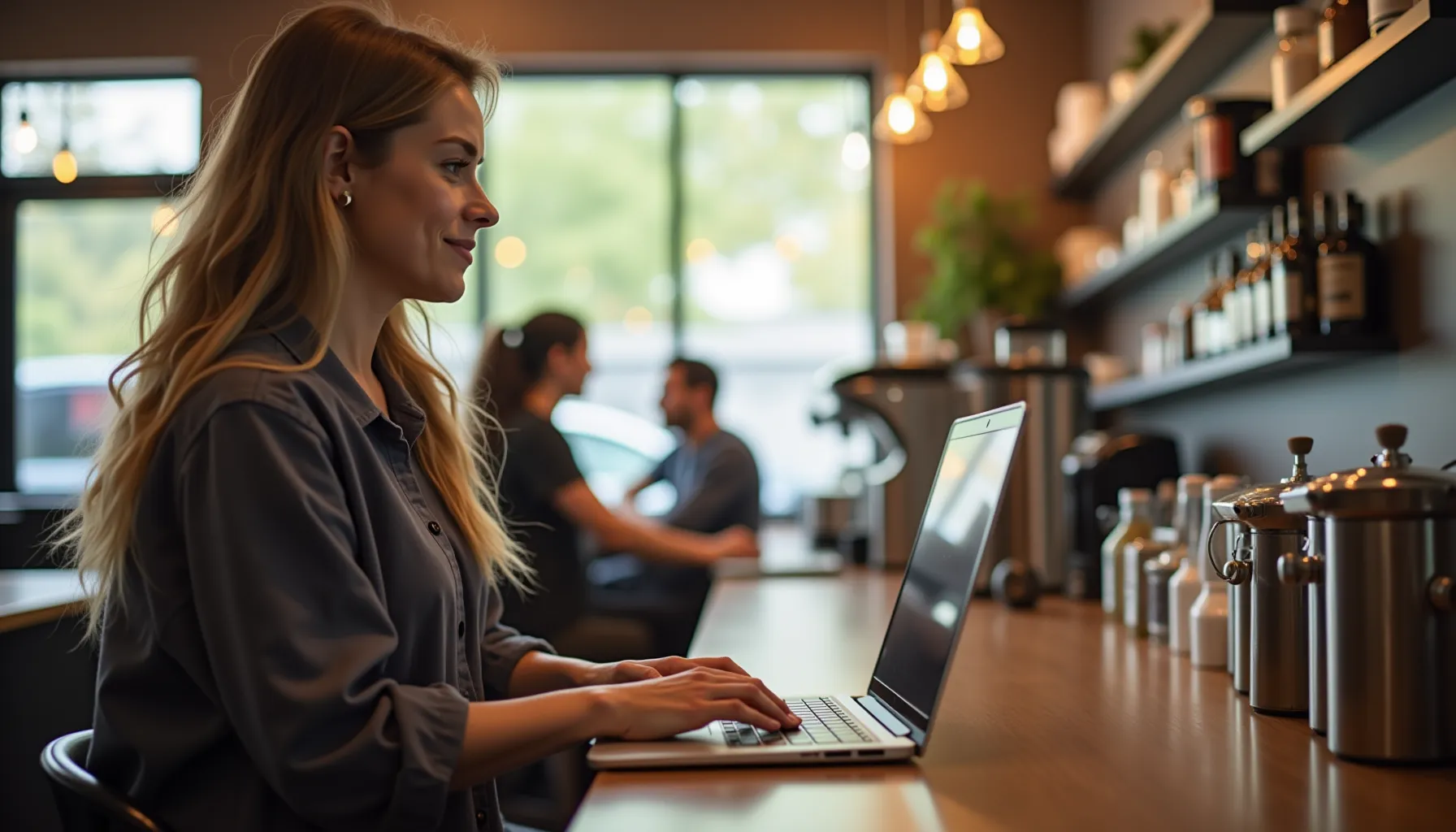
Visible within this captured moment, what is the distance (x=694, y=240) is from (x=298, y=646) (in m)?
4.76

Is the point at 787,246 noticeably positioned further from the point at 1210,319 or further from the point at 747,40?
the point at 1210,319

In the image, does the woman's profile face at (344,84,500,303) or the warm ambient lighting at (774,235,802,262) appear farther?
the warm ambient lighting at (774,235,802,262)

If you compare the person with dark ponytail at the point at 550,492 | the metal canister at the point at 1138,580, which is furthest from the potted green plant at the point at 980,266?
the metal canister at the point at 1138,580

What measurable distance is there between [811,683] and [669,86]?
4.39m

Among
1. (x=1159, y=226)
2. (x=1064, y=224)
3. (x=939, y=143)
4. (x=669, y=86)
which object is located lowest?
(x=1159, y=226)

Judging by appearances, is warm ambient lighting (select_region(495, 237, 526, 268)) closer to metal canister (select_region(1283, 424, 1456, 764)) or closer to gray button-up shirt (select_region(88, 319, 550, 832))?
gray button-up shirt (select_region(88, 319, 550, 832))

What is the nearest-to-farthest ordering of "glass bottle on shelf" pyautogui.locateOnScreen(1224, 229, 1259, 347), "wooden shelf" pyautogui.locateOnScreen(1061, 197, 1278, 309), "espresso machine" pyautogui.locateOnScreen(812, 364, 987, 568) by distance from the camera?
"glass bottle on shelf" pyautogui.locateOnScreen(1224, 229, 1259, 347) → "wooden shelf" pyautogui.locateOnScreen(1061, 197, 1278, 309) → "espresso machine" pyautogui.locateOnScreen(812, 364, 987, 568)

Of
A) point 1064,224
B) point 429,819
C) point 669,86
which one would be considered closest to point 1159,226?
point 1064,224

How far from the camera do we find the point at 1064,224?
16.7ft

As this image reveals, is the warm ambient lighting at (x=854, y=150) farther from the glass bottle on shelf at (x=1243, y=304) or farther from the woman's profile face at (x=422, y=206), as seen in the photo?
the woman's profile face at (x=422, y=206)

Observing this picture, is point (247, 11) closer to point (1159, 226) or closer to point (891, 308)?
point (891, 308)

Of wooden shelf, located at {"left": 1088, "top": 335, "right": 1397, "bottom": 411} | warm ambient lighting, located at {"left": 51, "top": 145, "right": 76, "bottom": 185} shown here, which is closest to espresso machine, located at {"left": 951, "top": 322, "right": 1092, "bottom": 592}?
wooden shelf, located at {"left": 1088, "top": 335, "right": 1397, "bottom": 411}

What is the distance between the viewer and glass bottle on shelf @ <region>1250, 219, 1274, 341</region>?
2068 millimetres

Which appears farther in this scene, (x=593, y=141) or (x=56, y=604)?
(x=593, y=141)
